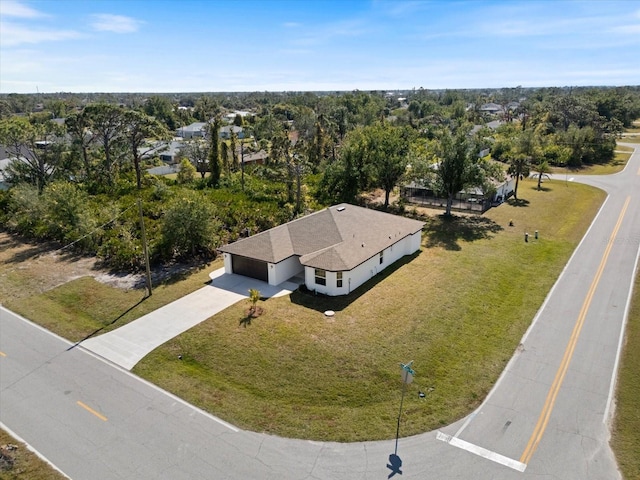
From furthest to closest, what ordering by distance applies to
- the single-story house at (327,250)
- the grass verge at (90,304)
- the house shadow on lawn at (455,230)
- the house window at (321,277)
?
1. the house shadow on lawn at (455,230)
2. the single-story house at (327,250)
3. the house window at (321,277)
4. the grass verge at (90,304)

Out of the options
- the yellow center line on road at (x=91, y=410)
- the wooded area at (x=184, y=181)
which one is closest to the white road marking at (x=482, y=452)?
the yellow center line on road at (x=91, y=410)

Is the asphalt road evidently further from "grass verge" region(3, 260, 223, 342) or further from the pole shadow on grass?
"grass verge" region(3, 260, 223, 342)

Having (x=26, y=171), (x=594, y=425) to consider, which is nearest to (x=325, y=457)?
(x=594, y=425)

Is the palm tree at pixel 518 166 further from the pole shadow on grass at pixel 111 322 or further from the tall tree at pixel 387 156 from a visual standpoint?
the pole shadow on grass at pixel 111 322

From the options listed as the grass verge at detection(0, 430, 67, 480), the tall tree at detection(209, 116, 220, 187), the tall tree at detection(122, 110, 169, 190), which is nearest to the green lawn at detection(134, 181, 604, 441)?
the grass verge at detection(0, 430, 67, 480)

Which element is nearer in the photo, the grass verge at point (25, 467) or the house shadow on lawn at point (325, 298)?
the grass verge at point (25, 467)

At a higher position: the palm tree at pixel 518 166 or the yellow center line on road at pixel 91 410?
the palm tree at pixel 518 166
